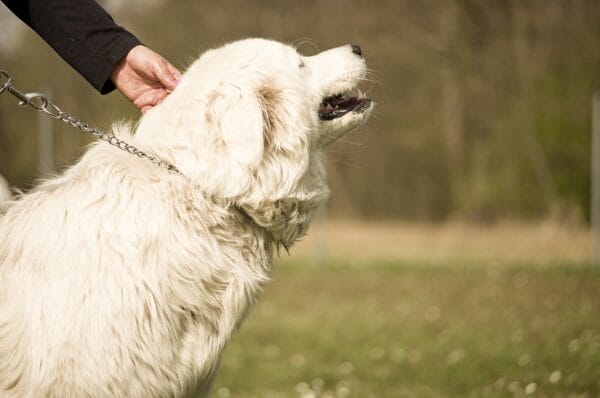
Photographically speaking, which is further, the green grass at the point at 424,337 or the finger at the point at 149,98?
the green grass at the point at 424,337

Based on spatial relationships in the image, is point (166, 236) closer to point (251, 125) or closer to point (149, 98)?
point (251, 125)

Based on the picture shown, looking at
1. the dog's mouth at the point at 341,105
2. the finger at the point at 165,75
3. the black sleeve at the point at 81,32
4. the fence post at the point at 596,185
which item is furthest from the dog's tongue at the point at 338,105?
the fence post at the point at 596,185

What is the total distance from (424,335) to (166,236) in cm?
515

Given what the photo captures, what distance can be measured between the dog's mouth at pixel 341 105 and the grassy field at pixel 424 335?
1395 millimetres

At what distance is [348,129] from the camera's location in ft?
11.9

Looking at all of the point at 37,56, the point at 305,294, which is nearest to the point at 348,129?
the point at 305,294

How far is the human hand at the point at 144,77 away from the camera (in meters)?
3.49

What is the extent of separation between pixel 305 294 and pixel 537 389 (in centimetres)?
552

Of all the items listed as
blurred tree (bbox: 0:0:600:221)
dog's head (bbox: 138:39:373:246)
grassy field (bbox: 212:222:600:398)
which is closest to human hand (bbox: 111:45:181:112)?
dog's head (bbox: 138:39:373:246)

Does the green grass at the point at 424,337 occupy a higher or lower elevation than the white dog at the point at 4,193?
lower

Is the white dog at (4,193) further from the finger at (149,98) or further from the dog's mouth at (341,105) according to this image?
the dog's mouth at (341,105)

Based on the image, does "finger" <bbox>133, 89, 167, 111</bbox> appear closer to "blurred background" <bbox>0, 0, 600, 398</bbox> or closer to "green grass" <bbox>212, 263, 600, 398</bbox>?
"blurred background" <bbox>0, 0, 600, 398</bbox>

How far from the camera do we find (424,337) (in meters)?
7.55

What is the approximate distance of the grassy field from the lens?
225 inches
